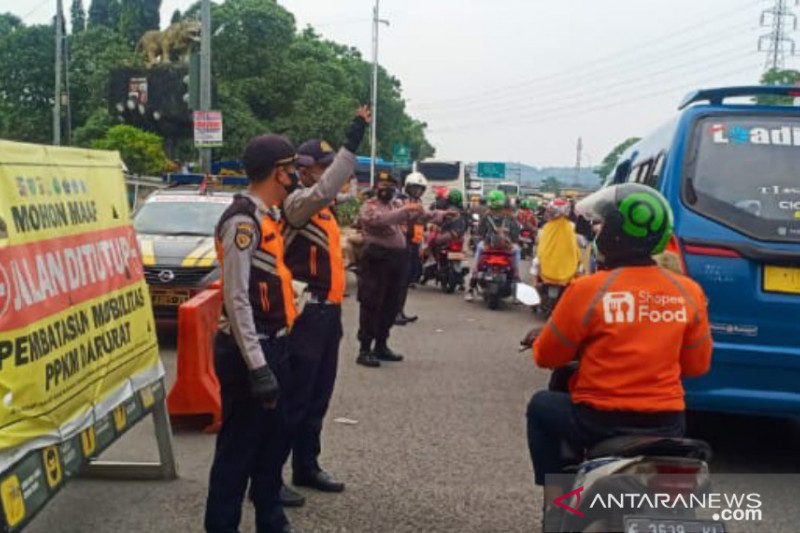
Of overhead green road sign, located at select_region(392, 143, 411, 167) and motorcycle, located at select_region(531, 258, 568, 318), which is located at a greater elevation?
overhead green road sign, located at select_region(392, 143, 411, 167)

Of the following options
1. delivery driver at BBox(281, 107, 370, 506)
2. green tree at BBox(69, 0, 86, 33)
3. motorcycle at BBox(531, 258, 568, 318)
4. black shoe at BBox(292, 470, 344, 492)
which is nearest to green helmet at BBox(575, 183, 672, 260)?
delivery driver at BBox(281, 107, 370, 506)

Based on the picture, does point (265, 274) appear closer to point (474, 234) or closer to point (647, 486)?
point (647, 486)

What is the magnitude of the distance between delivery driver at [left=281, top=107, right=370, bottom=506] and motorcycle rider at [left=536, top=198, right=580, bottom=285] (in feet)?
22.7

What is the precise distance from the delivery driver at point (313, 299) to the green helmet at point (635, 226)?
155cm

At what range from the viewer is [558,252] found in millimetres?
11828

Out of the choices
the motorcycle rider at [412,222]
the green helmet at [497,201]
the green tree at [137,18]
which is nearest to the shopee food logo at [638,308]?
the motorcycle rider at [412,222]

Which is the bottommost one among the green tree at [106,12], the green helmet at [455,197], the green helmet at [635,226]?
the green helmet at [455,197]

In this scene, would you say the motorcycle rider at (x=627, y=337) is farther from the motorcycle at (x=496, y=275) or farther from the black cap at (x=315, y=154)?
the motorcycle at (x=496, y=275)

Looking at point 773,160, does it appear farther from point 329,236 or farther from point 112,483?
point 112,483

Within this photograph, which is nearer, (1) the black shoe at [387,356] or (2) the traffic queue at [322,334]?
(2) the traffic queue at [322,334]

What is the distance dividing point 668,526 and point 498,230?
1146 cm

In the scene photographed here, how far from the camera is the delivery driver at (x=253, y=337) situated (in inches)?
148

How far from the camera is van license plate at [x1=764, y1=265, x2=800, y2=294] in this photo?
5.10 meters

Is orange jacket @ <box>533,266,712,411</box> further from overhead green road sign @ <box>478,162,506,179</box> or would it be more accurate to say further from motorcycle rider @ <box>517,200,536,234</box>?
overhead green road sign @ <box>478,162,506,179</box>
